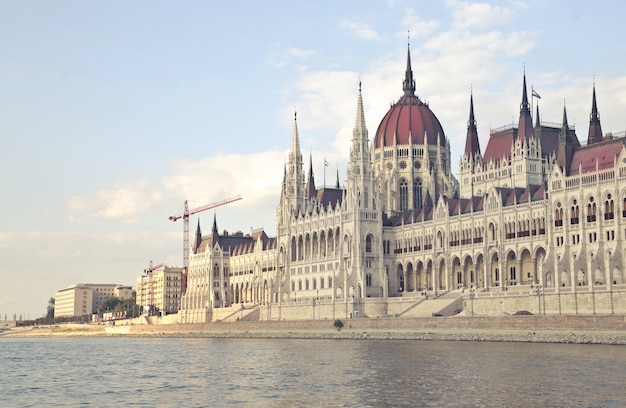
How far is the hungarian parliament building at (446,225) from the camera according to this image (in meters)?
113

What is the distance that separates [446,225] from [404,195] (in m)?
34.2

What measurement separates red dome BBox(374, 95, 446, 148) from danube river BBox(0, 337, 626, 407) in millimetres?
84098

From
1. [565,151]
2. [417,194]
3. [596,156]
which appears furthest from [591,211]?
[417,194]

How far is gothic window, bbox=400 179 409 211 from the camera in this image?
177500 millimetres

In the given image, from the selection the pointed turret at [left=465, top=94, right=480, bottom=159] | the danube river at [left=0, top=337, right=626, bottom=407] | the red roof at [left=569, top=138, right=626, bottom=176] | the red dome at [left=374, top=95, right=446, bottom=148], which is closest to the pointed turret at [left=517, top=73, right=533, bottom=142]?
the pointed turret at [left=465, top=94, right=480, bottom=159]

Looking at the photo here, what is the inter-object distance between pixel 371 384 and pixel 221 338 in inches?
3709

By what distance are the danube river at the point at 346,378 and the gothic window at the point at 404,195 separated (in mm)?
78265

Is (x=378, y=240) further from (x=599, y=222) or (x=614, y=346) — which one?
(x=614, y=346)

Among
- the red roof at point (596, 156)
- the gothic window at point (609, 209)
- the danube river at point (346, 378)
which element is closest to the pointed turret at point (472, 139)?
the red roof at point (596, 156)

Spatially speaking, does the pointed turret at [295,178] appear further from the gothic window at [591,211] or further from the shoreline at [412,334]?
the gothic window at [591,211]

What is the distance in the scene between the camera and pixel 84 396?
62.0 metres

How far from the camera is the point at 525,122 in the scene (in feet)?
506

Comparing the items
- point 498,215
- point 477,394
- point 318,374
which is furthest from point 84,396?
point 498,215

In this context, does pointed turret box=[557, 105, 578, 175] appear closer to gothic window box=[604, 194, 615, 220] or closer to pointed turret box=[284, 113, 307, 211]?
gothic window box=[604, 194, 615, 220]
